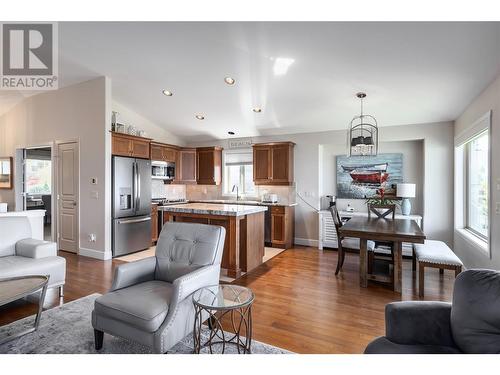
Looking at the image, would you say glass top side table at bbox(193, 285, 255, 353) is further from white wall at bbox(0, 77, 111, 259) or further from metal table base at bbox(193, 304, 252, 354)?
white wall at bbox(0, 77, 111, 259)

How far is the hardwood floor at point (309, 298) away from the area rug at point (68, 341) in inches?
8.9

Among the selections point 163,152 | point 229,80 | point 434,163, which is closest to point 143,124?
point 163,152

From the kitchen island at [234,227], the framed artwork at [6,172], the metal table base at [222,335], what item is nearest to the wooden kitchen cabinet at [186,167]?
the kitchen island at [234,227]

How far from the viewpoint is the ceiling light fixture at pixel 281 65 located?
3.39 meters

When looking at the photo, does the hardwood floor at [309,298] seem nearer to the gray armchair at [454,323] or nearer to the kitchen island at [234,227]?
the kitchen island at [234,227]

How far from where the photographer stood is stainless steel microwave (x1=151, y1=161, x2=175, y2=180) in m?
5.82

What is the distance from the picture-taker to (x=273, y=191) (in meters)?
6.22

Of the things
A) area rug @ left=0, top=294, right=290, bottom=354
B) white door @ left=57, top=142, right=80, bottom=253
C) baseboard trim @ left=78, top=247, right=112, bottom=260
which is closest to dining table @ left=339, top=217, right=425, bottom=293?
area rug @ left=0, top=294, right=290, bottom=354

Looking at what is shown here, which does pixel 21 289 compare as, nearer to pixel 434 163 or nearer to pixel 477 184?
pixel 477 184

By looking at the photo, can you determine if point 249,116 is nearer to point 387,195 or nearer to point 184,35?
point 184,35

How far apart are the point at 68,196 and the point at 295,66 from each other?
15.0ft
